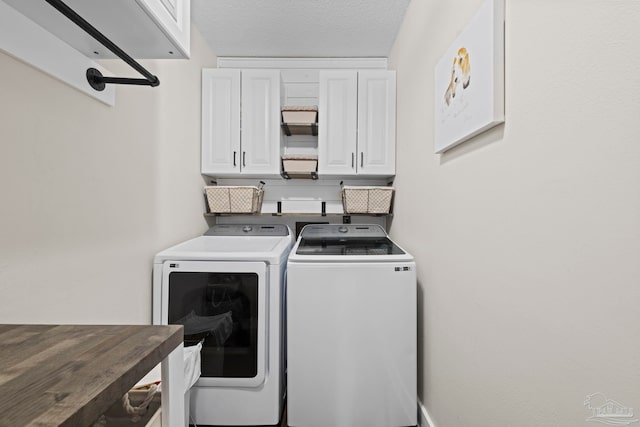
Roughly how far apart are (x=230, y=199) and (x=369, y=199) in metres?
1.07

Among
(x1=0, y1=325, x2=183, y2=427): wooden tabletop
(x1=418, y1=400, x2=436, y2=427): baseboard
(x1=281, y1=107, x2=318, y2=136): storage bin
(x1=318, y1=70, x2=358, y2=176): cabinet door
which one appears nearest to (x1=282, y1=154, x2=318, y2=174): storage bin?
(x1=318, y1=70, x2=358, y2=176): cabinet door

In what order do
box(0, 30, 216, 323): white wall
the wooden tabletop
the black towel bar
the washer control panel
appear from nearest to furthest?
the wooden tabletop → the black towel bar → box(0, 30, 216, 323): white wall → the washer control panel

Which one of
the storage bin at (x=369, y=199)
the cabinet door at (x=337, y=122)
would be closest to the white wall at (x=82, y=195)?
the cabinet door at (x=337, y=122)

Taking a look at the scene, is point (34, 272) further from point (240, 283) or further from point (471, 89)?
point (471, 89)

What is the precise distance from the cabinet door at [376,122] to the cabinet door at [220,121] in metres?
0.95

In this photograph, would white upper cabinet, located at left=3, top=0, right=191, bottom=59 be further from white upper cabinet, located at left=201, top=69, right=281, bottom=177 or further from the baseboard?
the baseboard

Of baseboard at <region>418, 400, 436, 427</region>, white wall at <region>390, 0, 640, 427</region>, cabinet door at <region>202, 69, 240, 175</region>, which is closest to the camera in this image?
white wall at <region>390, 0, 640, 427</region>

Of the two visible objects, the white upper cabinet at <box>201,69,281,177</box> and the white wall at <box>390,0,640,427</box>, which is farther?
the white upper cabinet at <box>201,69,281,177</box>

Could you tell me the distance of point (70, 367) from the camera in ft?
1.68

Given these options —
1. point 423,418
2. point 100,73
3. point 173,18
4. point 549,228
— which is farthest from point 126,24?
point 423,418

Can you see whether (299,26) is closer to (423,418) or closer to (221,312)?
(221,312)

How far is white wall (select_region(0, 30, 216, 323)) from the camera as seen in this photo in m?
0.96

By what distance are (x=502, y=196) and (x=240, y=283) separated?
129 centimetres

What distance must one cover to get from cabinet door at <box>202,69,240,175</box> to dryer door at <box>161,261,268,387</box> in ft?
3.36
